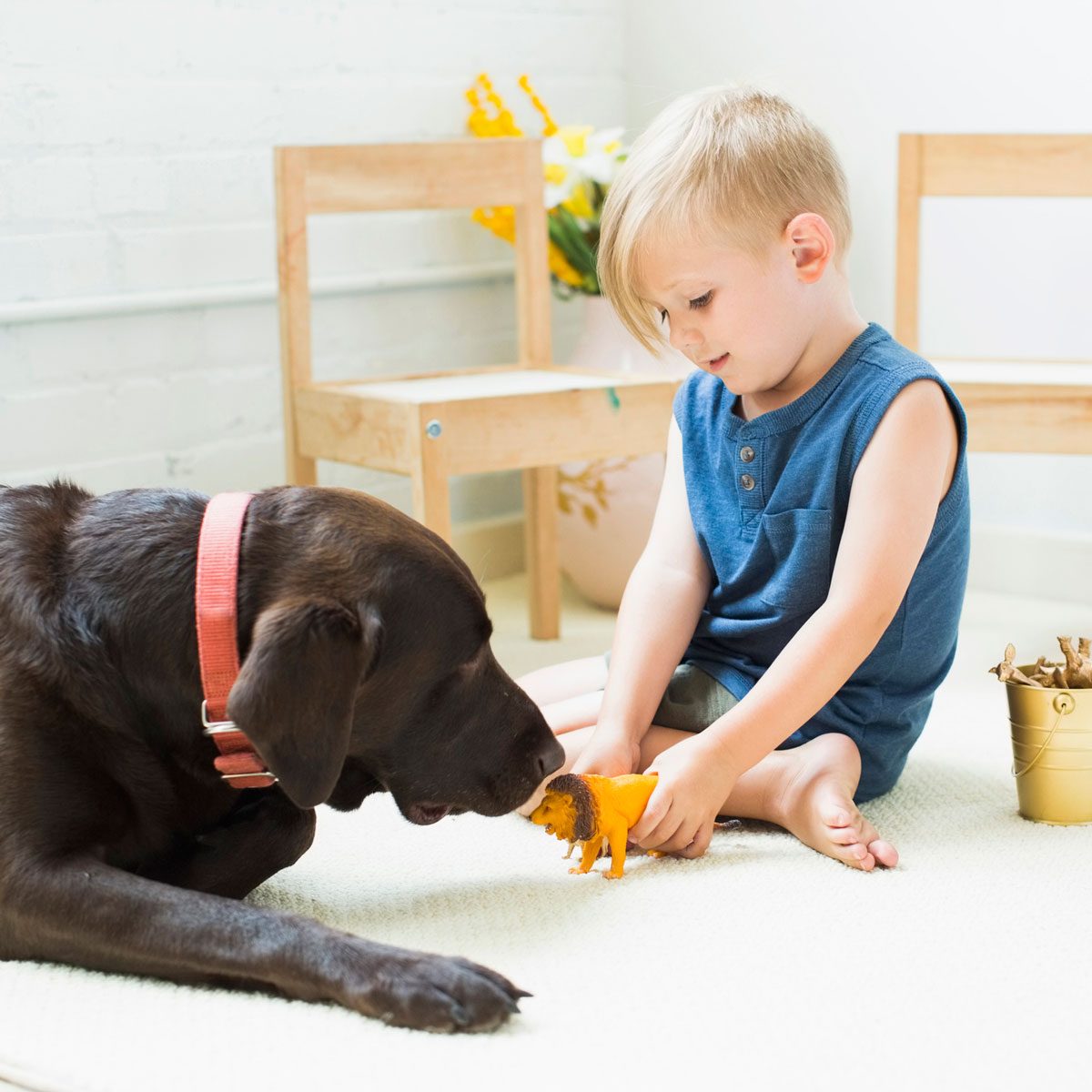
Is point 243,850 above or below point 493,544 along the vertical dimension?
above

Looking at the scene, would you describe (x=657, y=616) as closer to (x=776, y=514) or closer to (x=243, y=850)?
(x=776, y=514)

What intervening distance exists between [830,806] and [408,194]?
143 centimetres

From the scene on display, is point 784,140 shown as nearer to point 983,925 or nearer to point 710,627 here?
point 710,627

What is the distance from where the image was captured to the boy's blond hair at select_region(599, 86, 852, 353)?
1557mm

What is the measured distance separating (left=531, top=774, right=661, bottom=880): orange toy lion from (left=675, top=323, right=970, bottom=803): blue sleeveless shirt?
0.87 ft

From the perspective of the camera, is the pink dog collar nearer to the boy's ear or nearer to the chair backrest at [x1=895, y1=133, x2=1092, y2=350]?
the boy's ear

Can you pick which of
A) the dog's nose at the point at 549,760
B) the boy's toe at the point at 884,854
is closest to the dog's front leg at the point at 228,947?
the dog's nose at the point at 549,760

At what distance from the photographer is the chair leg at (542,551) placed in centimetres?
268

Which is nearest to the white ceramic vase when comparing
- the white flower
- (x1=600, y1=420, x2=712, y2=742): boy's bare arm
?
the white flower

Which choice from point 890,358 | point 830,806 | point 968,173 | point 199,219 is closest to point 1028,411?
point 968,173

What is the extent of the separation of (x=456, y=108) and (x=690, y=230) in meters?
1.59

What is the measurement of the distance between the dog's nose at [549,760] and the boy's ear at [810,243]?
578 mm

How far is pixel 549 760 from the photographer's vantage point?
1373 mm

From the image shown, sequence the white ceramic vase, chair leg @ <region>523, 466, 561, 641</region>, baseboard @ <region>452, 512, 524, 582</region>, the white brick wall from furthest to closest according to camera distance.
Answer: baseboard @ <region>452, 512, 524, 582</region>, the white ceramic vase, chair leg @ <region>523, 466, 561, 641</region>, the white brick wall
